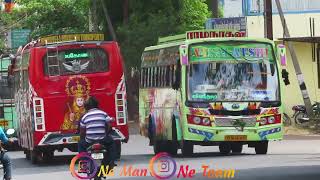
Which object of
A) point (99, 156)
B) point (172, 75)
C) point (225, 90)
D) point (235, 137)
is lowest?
point (235, 137)

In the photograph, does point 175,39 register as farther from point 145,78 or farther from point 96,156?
point 96,156

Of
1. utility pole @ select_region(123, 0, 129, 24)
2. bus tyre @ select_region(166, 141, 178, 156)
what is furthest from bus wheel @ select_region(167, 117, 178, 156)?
utility pole @ select_region(123, 0, 129, 24)

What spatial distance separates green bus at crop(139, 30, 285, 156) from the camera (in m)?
21.4

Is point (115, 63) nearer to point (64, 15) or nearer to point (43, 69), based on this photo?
point (43, 69)

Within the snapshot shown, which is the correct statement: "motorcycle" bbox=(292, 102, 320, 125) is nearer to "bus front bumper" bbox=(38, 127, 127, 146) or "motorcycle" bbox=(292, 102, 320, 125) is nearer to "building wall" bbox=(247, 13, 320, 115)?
"building wall" bbox=(247, 13, 320, 115)

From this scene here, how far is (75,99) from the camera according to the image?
68.8 feet

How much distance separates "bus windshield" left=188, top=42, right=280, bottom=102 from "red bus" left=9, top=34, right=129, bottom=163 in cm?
192

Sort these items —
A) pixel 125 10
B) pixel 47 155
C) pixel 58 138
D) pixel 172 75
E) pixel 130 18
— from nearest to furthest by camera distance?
pixel 58 138 → pixel 172 75 → pixel 47 155 → pixel 130 18 → pixel 125 10

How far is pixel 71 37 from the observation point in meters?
21.6

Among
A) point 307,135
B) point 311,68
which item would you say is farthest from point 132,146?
point 311,68

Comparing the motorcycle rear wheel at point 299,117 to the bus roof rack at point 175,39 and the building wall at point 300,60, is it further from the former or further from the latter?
the bus roof rack at point 175,39

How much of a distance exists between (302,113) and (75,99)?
1613 centimetres

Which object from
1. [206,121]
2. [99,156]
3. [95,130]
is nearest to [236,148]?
[206,121]

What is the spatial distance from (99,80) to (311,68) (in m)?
18.9
